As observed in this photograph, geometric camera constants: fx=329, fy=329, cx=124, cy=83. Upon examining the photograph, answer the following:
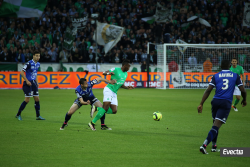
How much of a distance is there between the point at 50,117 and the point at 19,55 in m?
15.2

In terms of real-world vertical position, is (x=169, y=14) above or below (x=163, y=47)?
above

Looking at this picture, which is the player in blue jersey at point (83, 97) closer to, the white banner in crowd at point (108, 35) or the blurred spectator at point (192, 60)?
the blurred spectator at point (192, 60)

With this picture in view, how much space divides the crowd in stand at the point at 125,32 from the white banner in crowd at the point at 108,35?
54cm

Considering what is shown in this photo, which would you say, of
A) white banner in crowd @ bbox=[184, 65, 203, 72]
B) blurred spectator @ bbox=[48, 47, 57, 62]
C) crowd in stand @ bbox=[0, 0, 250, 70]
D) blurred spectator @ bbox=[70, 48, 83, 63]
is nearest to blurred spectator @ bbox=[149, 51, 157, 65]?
crowd in stand @ bbox=[0, 0, 250, 70]

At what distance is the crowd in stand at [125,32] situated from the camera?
25750mm

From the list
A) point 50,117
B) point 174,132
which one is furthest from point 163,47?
point 174,132

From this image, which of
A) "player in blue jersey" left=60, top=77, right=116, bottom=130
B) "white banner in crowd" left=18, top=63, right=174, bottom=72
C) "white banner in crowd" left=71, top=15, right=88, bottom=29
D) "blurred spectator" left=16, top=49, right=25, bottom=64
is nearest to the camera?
"player in blue jersey" left=60, top=77, right=116, bottom=130

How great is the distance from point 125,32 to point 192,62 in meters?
6.60

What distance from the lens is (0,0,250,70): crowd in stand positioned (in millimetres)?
25750

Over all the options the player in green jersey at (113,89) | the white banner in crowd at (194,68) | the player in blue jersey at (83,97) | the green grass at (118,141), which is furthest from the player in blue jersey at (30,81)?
the white banner in crowd at (194,68)

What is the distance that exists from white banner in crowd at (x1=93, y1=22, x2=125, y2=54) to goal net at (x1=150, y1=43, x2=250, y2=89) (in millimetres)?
3636

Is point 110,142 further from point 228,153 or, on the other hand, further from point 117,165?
point 228,153

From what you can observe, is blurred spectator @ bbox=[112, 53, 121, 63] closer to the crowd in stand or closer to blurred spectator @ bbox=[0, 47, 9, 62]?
the crowd in stand

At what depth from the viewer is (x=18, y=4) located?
27.0m
